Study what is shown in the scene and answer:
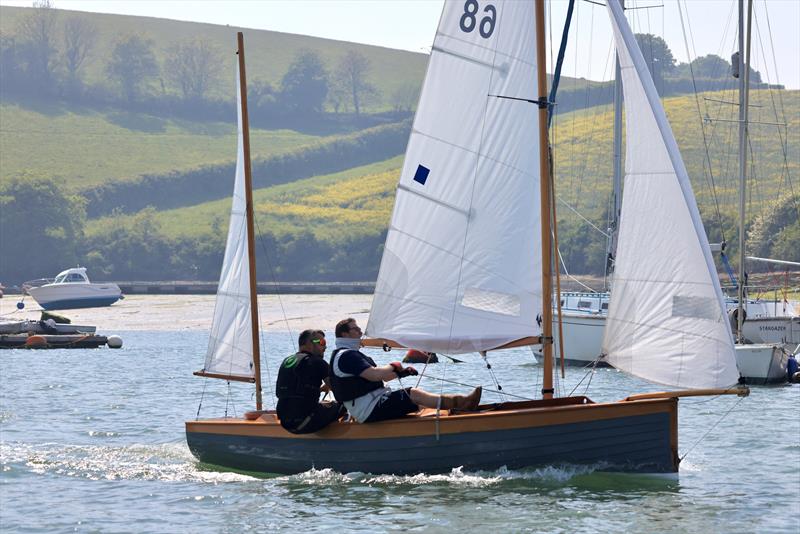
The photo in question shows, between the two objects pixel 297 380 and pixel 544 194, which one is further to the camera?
pixel 297 380

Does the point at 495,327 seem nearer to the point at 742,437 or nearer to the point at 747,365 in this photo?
the point at 742,437

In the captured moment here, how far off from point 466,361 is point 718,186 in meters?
75.7

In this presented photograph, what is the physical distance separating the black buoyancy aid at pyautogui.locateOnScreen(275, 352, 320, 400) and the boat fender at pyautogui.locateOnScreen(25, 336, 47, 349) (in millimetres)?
40448

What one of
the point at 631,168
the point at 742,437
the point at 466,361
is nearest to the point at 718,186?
the point at 466,361

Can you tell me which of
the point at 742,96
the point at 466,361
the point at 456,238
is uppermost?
the point at 742,96

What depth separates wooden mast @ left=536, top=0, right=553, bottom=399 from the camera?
60.2 feet

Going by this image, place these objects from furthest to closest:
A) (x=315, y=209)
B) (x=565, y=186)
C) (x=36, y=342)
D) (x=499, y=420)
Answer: (x=315, y=209), (x=565, y=186), (x=36, y=342), (x=499, y=420)

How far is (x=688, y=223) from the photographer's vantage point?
17250 millimetres

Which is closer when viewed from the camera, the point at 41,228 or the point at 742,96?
the point at 742,96

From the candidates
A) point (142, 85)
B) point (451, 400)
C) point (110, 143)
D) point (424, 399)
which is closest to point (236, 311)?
point (424, 399)

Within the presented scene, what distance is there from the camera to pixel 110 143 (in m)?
160

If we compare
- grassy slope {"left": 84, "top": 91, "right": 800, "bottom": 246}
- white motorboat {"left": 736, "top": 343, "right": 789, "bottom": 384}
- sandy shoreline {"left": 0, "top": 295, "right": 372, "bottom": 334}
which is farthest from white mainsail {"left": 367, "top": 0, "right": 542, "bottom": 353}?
grassy slope {"left": 84, "top": 91, "right": 800, "bottom": 246}

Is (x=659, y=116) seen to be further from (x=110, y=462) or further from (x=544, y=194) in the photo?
(x=110, y=462)

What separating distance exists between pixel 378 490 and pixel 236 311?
195 inches
